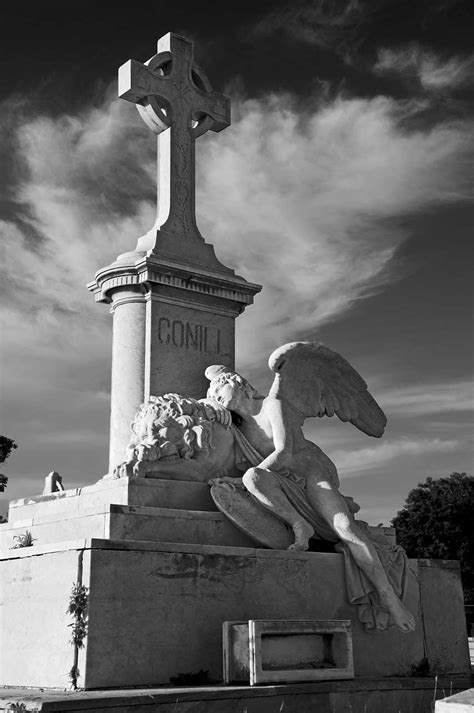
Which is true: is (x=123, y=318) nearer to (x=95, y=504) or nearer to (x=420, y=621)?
(x=95, y=504)

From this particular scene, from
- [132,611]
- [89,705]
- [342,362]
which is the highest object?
[342,362]

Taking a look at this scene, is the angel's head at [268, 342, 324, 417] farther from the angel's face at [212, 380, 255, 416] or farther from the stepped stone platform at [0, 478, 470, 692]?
the stepped stone platform at [0, 478, 470, 692]

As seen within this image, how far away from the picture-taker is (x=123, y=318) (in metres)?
11.2

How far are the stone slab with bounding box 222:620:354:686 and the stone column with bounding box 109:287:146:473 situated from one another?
10.3ft

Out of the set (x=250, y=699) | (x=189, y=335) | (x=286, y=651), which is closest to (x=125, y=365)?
(x=189, y=335)

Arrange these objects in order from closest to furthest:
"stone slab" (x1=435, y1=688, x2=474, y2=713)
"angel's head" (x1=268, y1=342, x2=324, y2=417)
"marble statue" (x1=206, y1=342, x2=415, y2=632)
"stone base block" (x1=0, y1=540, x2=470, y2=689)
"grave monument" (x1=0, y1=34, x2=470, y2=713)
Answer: "stone slab" (x1=435, y1=688, x2=474, y2=713)
"stone base block" (x1=0, y1=540, x2=470, y2=689)
"grave monument" (x1=0, y1=34, x2=470, y2=713)
"marble statue" (x1=206, y1=342, x2=415, y2=632)
"angel's head" (x1=268, y1=342, x2=324, y2=417)

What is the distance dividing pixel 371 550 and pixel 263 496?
4.43 ft

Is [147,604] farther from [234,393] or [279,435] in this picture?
[234,393]

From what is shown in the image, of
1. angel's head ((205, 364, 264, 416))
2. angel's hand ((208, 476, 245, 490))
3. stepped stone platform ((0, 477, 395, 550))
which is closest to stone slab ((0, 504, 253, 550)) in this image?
stepped stone platform ((0, 477, 395, 550))

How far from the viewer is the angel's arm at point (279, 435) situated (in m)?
10.1

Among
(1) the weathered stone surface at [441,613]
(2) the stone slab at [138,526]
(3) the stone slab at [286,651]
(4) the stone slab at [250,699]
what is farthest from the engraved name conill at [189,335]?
(4) the stone slab at [250,699]

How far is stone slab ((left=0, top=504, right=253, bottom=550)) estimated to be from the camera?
8.81 metres

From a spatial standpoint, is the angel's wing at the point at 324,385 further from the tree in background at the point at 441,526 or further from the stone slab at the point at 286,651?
the tree in background at the point at 441,526

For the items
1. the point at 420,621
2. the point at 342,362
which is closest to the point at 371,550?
the point at 420,621
